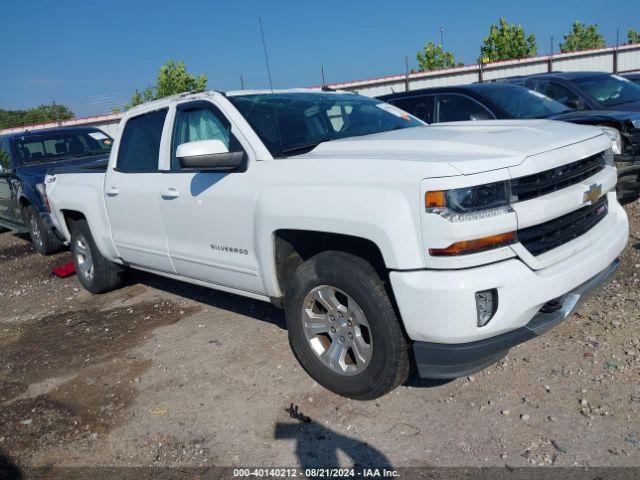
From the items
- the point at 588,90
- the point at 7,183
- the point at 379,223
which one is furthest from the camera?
the point at 7,183

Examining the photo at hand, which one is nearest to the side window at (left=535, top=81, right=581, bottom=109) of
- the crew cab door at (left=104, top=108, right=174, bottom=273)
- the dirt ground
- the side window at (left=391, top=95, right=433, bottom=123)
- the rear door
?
the side window at (left=391, top=95, right=433, bottom=123)

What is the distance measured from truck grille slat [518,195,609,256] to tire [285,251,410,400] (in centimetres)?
77

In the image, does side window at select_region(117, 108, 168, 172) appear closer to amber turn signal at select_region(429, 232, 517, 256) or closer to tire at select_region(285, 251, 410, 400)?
tire at select_region(285, 251, 410, 400)

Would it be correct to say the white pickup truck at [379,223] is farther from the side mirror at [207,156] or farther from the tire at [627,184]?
the tire at [627,184]

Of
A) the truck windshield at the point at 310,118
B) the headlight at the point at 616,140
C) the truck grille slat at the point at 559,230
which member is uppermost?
the truck windshield at the point at 310,118

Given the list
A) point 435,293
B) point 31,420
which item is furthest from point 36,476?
point 435,293

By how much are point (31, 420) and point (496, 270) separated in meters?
3.02

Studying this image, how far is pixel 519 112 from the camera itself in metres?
7.09

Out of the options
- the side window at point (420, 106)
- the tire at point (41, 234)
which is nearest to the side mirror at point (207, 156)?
the side window at point (420, 106)

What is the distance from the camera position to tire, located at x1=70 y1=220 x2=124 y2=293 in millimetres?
5781

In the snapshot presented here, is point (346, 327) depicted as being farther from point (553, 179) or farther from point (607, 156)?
point (607, 156)

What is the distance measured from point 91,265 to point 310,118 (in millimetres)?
3288

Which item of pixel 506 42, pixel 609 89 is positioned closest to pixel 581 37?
pixel 506 42

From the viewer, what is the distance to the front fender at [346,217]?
2.71 metres
